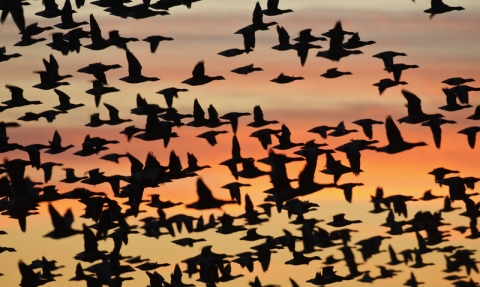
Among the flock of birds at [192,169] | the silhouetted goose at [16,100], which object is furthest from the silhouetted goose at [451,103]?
the silhouetted goose at [16,100]

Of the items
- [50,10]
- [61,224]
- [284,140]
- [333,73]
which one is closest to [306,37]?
[333,73]

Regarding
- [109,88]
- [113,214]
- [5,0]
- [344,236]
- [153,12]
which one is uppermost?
[5,0]

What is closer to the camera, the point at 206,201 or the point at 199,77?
the point at 206,201

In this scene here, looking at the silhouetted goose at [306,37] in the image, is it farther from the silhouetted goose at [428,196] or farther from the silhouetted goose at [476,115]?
the silhouetted goose at [428,196]

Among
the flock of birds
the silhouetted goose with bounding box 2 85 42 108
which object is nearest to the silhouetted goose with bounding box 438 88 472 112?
the flock of birds

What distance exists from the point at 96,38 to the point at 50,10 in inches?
97.9

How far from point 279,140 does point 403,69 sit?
6.57 meters

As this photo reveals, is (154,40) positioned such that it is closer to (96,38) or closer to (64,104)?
(64,104)

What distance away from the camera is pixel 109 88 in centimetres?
5544

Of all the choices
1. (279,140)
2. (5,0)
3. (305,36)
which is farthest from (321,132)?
(5,0)

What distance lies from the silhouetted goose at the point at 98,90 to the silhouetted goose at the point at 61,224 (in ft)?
24.2

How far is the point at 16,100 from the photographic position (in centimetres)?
5381

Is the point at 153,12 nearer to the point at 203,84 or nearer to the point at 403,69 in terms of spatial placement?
the point at 203,84

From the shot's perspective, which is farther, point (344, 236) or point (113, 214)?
point (344, 236)
